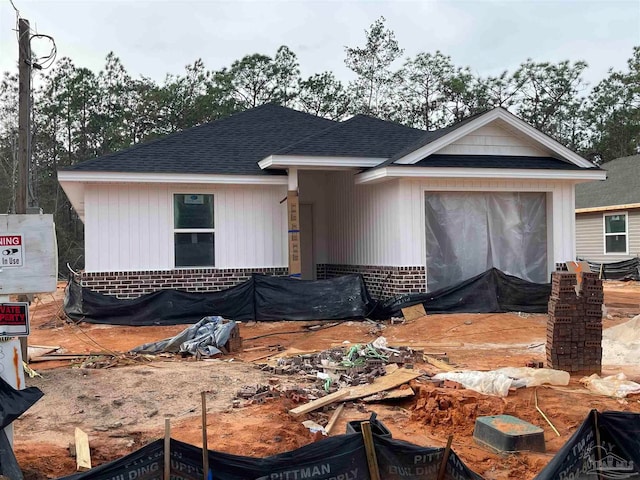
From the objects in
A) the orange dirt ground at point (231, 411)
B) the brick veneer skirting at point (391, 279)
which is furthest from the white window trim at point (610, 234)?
the orange dirt ground at point (231, 411)

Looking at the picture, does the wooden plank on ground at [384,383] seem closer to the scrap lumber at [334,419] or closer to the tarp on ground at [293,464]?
the scrap lumber at [334,419]

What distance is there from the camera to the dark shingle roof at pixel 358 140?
48.9 feet

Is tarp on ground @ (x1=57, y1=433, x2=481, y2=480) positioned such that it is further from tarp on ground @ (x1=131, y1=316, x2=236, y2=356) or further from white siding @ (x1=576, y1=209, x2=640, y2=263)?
white siding @ (x1=576, y1=209, x2=640, y2=263)

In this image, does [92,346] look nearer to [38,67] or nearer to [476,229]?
[38,67]

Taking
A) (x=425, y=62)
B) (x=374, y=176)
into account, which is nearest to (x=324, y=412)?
(x=374, y=176)

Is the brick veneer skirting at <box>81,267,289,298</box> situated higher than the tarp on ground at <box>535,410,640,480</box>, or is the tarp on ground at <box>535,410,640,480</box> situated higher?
the brick veneer skirting at <box>81,267,289,298</box>

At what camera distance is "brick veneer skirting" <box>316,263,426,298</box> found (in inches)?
564

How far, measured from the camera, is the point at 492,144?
15320 millimetres

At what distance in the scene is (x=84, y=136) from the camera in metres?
41.6

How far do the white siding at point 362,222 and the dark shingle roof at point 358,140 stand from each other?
0.91 metres

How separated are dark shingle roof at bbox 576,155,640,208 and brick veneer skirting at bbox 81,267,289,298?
16.3m

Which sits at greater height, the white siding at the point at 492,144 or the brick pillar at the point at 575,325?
the white siding at the point at 492,144

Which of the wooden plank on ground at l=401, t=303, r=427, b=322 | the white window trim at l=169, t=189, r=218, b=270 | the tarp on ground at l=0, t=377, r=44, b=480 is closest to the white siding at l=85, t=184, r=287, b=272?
the white window trim at l=169, t=189, r=218, b=270

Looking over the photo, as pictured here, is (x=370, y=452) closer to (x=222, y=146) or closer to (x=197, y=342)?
(x=197, y=342)
